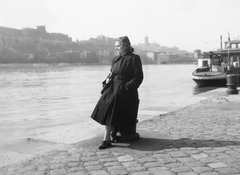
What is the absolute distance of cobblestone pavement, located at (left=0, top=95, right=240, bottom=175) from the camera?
396 centimetres

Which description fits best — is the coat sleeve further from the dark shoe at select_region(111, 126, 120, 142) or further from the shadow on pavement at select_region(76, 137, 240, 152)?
the shadow on pavement at select_region(76, 137, 240, 152)

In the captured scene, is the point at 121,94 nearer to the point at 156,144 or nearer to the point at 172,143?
the point at 156,144

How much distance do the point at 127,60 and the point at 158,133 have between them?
1.72 metres

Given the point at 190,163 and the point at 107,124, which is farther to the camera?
the point at 107,124

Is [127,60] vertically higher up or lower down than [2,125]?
higher up

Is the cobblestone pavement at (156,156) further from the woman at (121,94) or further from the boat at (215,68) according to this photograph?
the boat at (215,68)

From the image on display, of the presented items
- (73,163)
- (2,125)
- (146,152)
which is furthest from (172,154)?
(2,125)

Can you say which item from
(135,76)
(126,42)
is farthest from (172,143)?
(126,42)

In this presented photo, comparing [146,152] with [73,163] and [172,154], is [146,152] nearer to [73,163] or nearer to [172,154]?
[172,154]

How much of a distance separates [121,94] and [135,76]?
36cm

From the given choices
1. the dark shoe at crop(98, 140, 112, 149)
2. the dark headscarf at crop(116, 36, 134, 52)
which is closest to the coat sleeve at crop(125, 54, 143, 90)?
the dark headscarf at crop(116, 36, 134, 52)

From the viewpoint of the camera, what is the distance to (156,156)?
14.9 ft

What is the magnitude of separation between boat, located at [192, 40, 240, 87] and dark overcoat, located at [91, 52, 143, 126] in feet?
76.4

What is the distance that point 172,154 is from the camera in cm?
461
